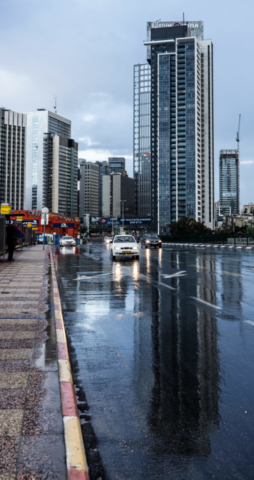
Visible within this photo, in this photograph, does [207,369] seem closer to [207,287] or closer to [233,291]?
[233,291]

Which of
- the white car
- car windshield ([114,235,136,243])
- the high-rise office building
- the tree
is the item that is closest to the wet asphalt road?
the white car

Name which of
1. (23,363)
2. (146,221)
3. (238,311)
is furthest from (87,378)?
(146,221)

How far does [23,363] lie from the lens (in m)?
5.17

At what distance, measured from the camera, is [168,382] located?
184 inches

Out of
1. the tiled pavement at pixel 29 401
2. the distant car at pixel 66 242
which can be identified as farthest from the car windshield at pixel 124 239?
the distant car at pixel 66 242

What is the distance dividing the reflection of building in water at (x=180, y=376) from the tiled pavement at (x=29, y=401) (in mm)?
824

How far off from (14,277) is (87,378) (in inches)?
423

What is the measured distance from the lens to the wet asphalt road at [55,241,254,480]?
310 centimetres

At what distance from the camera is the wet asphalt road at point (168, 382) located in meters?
3.10

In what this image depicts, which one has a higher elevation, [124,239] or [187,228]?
[187,228]

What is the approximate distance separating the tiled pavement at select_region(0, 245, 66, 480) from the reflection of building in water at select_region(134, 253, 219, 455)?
2.70ft

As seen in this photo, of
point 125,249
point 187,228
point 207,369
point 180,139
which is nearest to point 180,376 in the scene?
point 207,369

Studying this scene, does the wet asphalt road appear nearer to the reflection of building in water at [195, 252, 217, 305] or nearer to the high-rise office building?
the reflection of building in water at [195, 252, 217, 305]

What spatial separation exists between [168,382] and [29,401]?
58.7 inches
